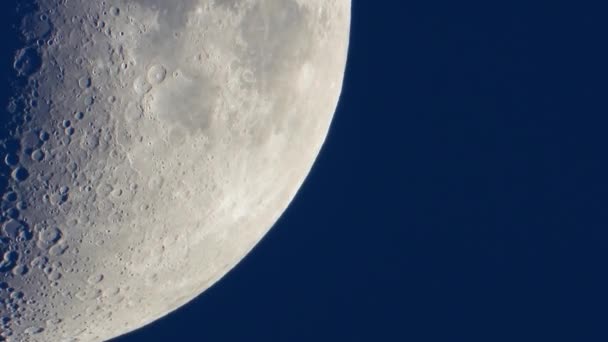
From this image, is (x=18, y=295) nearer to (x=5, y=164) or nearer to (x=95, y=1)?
(x=5, y=164)

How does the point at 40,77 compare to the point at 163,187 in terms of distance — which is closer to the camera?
the point at 40,77

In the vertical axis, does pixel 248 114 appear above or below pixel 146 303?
above

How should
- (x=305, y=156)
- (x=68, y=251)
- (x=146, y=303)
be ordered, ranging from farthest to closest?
(x=305, y=156) → (x=146, y=303) → (x=68, y=251)

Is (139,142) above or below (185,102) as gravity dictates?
below

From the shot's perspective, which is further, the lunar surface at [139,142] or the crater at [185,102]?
the crater at [185,102]

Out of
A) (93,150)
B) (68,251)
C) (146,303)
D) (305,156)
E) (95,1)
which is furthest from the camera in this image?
(305,156)

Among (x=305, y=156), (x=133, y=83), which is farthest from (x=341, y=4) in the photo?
(x=133, y=83)

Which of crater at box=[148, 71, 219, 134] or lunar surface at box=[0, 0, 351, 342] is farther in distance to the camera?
crater at box=[148, 71, 219, 134]

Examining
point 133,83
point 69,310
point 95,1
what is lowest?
point 69,310
